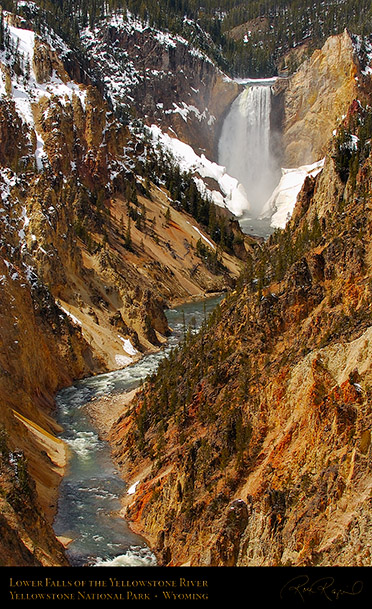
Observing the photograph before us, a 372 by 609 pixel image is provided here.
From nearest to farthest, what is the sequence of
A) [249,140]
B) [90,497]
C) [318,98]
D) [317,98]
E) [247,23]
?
[90,497] → [318,98] → [317,98] → [249,140] → [247,23]

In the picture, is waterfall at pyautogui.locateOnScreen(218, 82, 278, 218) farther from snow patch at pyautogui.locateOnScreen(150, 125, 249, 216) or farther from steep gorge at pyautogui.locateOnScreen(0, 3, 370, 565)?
steep gorge at pyautogui.locateOnScreen(0, 3, 370, 565)

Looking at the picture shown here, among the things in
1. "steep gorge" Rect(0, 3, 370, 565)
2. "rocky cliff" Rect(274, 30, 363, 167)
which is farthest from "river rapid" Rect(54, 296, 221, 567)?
"rocky cliff" Rect(274, 30, 363, 167)

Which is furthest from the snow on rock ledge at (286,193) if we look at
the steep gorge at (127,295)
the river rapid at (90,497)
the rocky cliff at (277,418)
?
the rocky cliff at (277,418)

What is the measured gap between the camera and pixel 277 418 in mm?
19844

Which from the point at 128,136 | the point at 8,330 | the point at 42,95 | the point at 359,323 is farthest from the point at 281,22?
the point at 359,323

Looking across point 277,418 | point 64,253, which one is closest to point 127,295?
point 64,253

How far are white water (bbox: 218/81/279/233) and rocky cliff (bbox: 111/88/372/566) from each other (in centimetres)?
9714

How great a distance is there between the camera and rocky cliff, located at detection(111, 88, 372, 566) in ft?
50.2

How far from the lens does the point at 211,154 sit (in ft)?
405

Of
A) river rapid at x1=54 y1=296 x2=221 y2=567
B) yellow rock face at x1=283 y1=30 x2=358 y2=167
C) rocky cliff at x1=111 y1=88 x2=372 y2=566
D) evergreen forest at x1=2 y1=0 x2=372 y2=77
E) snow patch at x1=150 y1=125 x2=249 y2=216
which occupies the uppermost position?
evergreen forest at x1=2 y1=0 x2=372 y2=77

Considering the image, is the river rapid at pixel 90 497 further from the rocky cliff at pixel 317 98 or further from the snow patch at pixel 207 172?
the rocky cliff at pixel 317 98

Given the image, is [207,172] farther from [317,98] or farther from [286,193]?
[317,98]

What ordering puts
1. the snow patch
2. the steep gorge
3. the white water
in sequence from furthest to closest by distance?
1. the white water
2. the snow patch
3. the steep gorge

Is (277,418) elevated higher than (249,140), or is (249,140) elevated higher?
(249,140)
